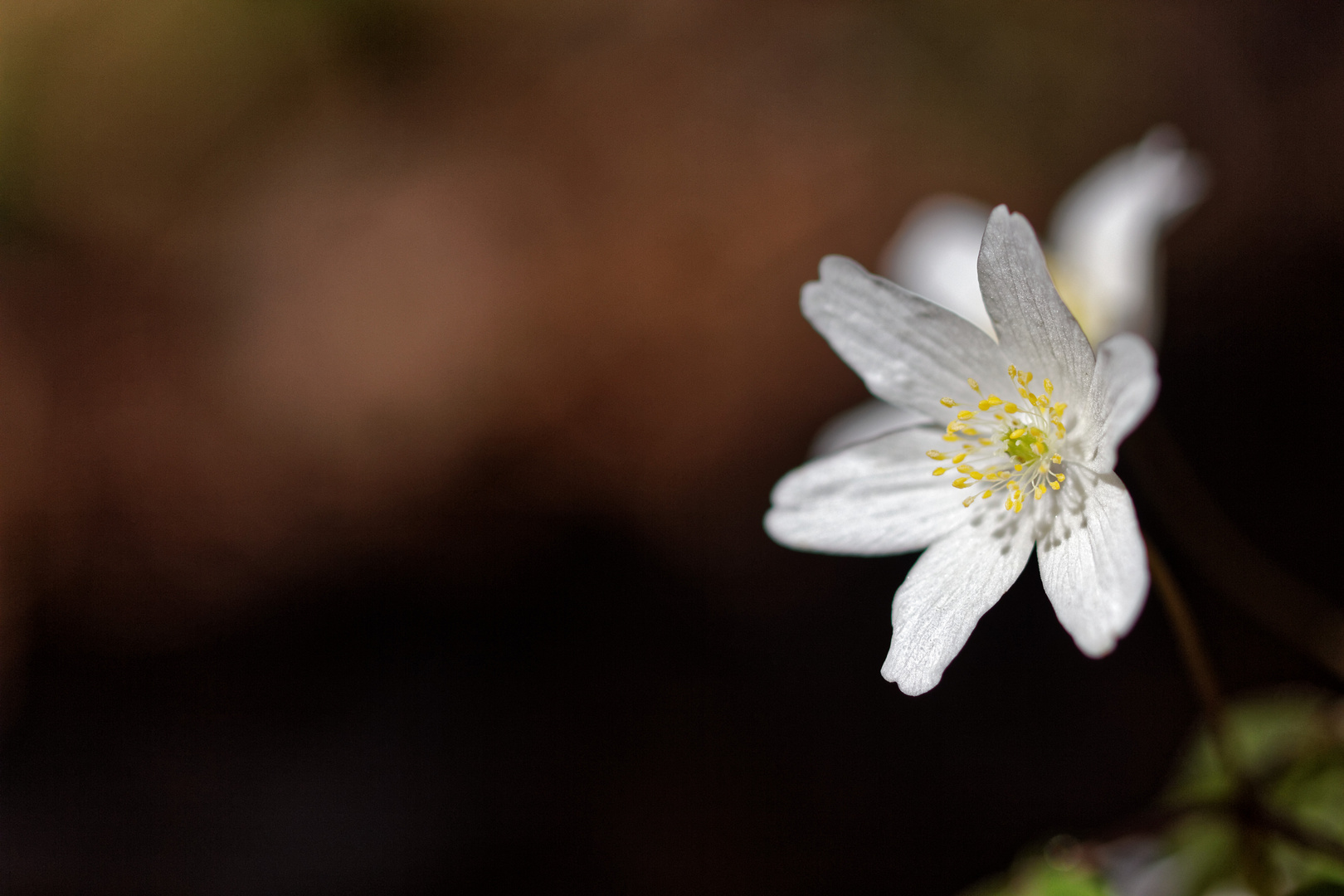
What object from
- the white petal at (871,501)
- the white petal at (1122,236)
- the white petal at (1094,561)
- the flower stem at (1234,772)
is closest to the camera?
the white petal at (1094,561)

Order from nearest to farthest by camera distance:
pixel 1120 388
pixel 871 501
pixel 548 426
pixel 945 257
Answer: pixel 1120 388 < pixel 871 501 < pixel 945 257 < pixel 548 426

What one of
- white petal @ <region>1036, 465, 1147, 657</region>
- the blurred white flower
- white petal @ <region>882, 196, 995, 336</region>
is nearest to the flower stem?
white petal @ <region>1036, 465, 1147, 657</region>

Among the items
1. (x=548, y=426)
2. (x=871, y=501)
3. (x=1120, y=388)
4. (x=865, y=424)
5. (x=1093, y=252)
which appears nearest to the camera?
(x=1120, y=388)

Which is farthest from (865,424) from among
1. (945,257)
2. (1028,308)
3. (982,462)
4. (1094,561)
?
(1094,561)

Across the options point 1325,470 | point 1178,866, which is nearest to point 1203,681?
point 1178,866

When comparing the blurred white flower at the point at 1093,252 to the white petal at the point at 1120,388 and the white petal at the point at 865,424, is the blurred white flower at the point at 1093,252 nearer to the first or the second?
the white petal at the point at 865,424

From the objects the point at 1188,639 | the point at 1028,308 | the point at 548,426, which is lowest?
the point at 1188,639

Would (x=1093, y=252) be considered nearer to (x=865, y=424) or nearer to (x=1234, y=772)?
(x=865, y=424)

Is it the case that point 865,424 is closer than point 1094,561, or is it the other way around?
point 1094,561

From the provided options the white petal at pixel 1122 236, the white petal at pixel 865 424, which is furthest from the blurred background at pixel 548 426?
the white petal at pixel 865 424

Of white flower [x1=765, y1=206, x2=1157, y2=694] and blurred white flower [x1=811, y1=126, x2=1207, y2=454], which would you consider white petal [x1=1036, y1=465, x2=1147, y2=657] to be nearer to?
white flower [x1=765, y1=206, x2=1157, y2=694]
